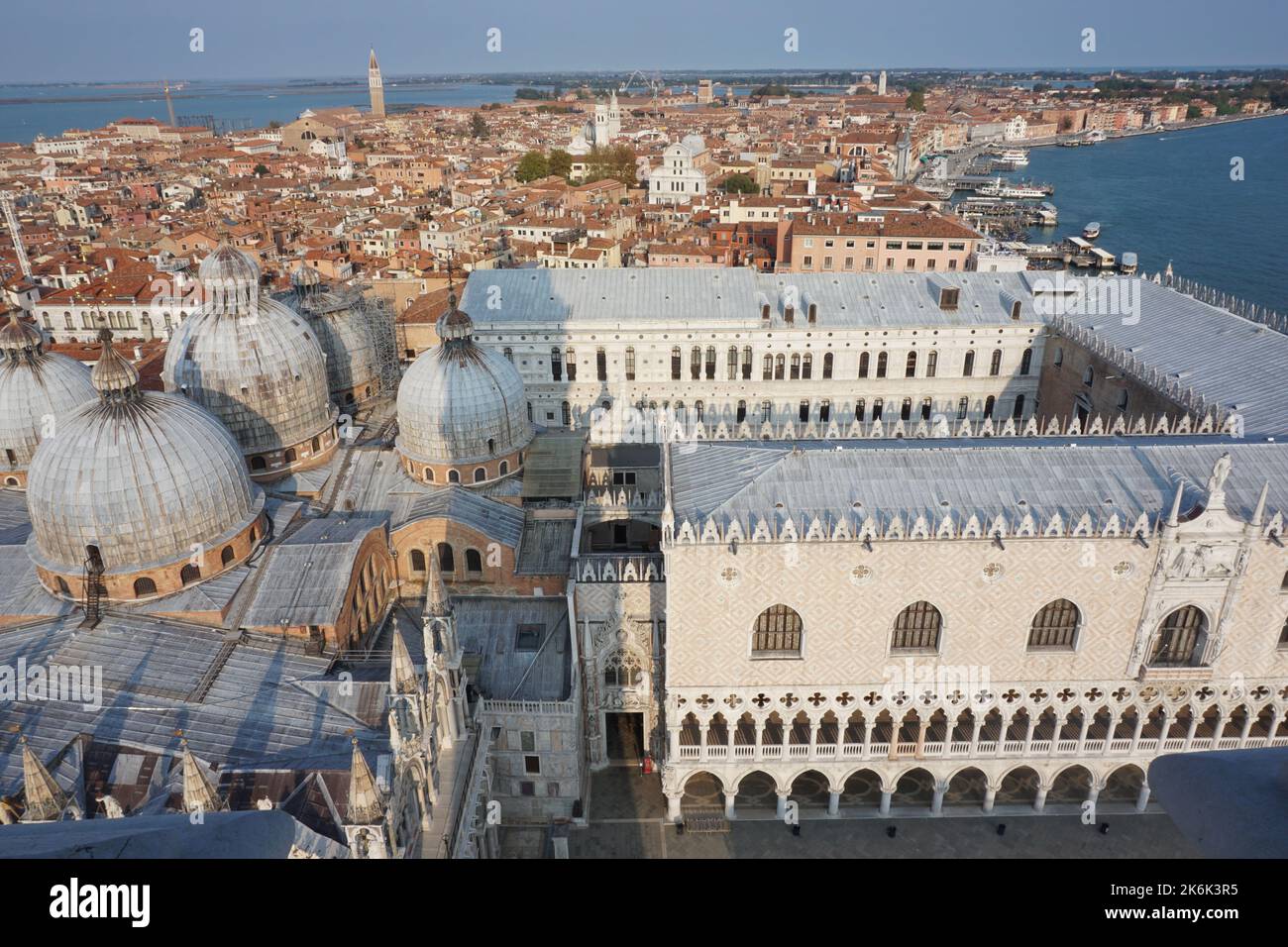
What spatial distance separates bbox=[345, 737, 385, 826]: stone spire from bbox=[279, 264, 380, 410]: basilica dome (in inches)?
1026

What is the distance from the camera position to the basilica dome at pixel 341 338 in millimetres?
39688

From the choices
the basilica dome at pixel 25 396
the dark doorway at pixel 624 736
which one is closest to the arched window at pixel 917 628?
the dark doorway at pixel 624 736

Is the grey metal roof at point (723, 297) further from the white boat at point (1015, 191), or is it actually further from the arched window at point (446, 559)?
the white boat at point (1015, 191)

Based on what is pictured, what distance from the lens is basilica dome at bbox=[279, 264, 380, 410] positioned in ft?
130

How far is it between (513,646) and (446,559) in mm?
4519

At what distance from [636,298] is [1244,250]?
95.4 metres

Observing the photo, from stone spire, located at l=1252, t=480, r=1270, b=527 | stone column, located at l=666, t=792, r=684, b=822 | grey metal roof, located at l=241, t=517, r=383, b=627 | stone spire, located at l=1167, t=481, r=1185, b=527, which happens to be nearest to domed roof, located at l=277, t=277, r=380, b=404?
grey metal roof, located at l=241, t=517, r=383, b=627

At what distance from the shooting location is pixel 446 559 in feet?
106

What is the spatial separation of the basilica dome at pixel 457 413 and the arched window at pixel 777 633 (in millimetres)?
13140

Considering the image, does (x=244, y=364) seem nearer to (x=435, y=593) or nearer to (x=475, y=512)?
(x=475, y=512)

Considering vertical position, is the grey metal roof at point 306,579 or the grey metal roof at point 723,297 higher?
the grey metal roof at point 723,297

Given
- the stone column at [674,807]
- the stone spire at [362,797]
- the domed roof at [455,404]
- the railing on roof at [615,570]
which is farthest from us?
the domed roof at [455,404]

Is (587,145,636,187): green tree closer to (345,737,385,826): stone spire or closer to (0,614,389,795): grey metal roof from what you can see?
(0,614,389,795): grey metal roof

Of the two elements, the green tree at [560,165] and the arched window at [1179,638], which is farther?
the green tree at [560,165]
